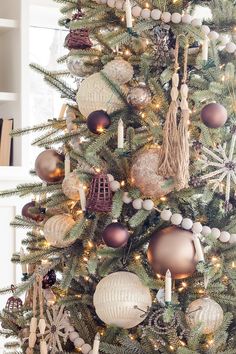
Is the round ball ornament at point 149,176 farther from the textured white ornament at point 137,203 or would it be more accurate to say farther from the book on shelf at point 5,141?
the book on shelf at point 5,141

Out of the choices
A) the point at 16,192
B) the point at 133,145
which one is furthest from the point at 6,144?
the point at 133,145

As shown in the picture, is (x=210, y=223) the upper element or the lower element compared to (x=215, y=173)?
lower

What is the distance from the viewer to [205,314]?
142 centimetres

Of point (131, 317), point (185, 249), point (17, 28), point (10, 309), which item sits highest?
point (17, 28)

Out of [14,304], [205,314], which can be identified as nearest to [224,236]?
[205,314]

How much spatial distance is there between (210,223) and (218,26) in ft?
1.56

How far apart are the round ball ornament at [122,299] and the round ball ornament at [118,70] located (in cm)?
46

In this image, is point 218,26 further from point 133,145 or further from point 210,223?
point 210,223

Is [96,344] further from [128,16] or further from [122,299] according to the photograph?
[128,16]

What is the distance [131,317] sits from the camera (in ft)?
4.83

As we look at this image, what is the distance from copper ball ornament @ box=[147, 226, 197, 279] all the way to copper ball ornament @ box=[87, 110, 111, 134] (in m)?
0.27

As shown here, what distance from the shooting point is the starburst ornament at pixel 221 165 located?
4.87 ft

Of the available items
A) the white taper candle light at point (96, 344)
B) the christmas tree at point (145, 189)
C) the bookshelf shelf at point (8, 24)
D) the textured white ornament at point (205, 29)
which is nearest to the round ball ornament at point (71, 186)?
the christmas tree at point (145, 189)

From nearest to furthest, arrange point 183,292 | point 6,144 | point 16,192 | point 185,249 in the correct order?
point 185,249
point 183,292
point 16,192
point 6,144
